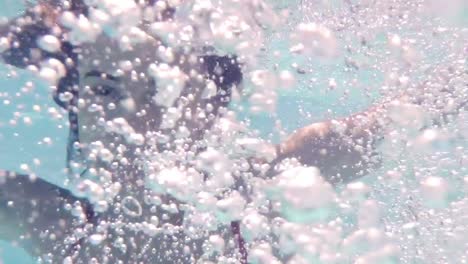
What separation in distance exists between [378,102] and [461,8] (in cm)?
143

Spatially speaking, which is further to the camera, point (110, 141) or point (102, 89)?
point (110, 141)

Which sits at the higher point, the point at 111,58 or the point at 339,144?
the point at 339,144

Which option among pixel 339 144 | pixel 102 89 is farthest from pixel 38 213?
pixel 339 144

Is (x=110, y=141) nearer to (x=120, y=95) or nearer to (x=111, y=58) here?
(x=120, y=95)

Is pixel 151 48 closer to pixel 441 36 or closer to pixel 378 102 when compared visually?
pixel 378 102

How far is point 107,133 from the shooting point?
4133 mm

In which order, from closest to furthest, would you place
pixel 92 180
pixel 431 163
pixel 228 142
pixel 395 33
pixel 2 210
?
pixel 2 210 < pixel 92 180 < pixel 228 142 < pixel 395 33 < pixel 431 163

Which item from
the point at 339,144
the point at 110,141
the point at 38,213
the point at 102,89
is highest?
the point at 339,144

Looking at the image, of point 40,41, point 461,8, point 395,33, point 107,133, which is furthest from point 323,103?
point 40,41

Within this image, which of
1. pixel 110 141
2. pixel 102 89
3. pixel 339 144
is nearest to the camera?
pixel 102 89

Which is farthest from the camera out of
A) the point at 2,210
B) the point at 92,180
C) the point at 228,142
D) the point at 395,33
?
the point at 395,33

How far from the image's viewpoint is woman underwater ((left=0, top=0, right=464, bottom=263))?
13.1ft

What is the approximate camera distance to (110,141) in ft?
13.5

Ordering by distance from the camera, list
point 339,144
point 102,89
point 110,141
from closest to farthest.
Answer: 1. point 102,89
2. point 110,141
3. point 339,144
